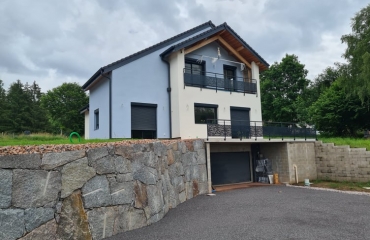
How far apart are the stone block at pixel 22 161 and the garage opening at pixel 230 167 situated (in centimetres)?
1116

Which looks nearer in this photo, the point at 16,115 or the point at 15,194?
the point at 15,194

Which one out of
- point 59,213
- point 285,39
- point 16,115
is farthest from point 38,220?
point 16,115

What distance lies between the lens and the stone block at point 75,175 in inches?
196

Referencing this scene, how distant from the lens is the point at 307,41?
886 inches

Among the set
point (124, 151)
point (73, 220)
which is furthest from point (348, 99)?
point (73, 220)

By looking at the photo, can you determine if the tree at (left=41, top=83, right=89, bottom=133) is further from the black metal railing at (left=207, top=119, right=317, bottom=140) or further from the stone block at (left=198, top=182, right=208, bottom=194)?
the stone block at (left=198, top=182, right=208, bottom=194)

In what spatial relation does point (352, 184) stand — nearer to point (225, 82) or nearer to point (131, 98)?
point (225, 82)

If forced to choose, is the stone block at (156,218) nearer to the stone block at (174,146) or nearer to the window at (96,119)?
the stone block at (174,146)

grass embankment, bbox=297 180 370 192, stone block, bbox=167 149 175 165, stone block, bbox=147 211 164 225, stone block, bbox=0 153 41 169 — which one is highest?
stone block, bbox=0 153 41 169

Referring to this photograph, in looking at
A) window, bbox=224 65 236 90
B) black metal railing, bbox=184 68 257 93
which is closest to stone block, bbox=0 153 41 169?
black metal railing, bbox=184 68 257 93

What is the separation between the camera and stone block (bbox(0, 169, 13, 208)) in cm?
428

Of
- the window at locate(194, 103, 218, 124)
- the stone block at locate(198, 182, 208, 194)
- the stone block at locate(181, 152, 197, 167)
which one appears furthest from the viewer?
the window at locate(194, 103, 218, 124)

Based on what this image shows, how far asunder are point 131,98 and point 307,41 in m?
16.7

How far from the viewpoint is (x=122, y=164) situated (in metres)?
6.02
